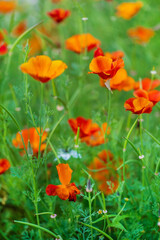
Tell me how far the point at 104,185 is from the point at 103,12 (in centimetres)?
158

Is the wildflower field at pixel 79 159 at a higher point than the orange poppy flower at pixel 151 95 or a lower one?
lower

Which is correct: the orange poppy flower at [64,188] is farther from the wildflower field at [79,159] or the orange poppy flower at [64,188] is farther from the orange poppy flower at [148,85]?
the orange poppy flower at [148,85]

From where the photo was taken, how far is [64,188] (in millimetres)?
693

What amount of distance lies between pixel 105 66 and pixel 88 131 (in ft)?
0.77

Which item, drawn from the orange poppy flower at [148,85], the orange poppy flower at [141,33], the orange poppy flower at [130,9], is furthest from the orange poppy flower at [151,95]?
the orange poppy flower at [141,33]

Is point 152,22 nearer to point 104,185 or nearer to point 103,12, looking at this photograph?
point 103,12

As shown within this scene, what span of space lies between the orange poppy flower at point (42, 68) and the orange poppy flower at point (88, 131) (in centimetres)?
15

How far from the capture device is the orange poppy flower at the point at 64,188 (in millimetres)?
688

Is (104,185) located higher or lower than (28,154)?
lower

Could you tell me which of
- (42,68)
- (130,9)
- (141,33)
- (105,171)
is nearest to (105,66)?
(42,68)

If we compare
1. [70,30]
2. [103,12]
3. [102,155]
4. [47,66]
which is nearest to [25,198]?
[102,155]

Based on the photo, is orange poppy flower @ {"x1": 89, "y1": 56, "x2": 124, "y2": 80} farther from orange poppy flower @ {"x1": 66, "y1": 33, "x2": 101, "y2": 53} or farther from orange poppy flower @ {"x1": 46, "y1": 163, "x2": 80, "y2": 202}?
orange poppy flower @ {"x1": 66, "y1": 33, "x2": 101, "y2": 53}

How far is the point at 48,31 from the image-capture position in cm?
215

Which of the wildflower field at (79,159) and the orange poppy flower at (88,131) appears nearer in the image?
the wildflower field at (79,159)
